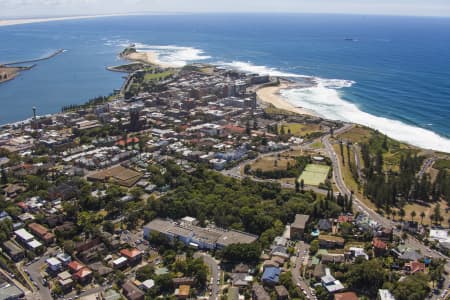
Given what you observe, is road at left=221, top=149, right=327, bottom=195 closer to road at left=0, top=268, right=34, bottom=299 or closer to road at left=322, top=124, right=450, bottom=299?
road at left=322, top=124, right=450, bottom=299

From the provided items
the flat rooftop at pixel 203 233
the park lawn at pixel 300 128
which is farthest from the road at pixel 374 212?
the flat rooftop at pixel 203 233

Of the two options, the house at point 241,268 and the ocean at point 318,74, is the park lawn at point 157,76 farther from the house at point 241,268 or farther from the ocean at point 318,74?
the house at point 241,268

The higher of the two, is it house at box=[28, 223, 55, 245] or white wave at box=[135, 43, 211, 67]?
white wave at box=[135, 43, 211, 67]

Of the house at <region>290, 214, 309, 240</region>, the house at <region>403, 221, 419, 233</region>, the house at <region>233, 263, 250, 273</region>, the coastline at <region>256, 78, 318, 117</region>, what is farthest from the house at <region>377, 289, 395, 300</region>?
the coastline at <region>256, 78, 318, 117</region>

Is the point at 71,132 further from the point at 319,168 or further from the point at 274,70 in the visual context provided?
the point at 274,70

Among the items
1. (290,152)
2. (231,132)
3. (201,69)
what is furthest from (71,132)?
(201,69)

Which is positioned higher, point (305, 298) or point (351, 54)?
point (351, 54)
